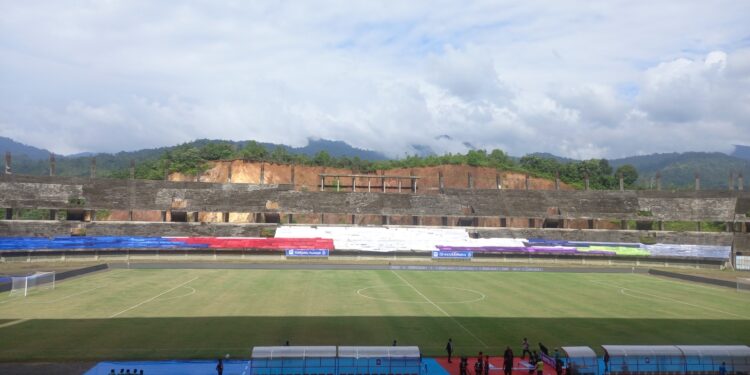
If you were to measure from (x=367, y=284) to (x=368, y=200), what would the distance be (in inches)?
1446

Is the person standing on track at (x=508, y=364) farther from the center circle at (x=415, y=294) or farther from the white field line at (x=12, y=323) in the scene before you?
the white field line at (x=12, y=323)

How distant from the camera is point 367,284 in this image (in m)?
44.0

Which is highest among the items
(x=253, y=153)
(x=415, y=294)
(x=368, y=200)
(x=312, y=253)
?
(x=253, y=153)

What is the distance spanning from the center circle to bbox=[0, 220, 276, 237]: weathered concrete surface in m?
33.3

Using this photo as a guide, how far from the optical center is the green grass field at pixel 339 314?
24.8 m

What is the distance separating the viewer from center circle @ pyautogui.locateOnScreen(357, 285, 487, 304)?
36941 mm

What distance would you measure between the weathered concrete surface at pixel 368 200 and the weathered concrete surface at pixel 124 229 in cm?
301

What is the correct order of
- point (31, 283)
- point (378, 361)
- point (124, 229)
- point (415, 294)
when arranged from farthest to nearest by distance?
point (124, 229)
point (415, 294)
point (31, 283)
point (378, 361)

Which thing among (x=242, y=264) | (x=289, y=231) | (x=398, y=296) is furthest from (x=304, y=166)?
(x=398, y=296)

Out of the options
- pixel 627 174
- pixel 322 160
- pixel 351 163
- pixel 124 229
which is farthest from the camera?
pixel 627 174

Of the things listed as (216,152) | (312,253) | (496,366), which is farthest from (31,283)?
(216,152)

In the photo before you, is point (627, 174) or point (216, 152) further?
point (627, 174)

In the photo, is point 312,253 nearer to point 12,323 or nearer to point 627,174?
point 12,323

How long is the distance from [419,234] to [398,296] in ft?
113
